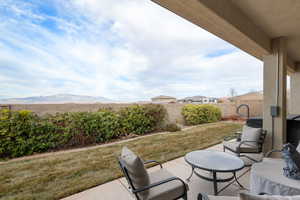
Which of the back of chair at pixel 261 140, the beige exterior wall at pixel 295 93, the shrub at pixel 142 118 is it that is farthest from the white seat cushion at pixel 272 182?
the beige exterior wall at pixel 295 93

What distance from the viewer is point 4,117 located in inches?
143

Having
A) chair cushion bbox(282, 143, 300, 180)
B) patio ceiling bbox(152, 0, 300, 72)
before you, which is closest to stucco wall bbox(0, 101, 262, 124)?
patio ceiling bbox(152, 0, 300, 72)

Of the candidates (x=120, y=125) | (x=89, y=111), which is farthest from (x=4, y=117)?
(x=120, y=125)

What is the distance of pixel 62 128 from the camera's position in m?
4.36

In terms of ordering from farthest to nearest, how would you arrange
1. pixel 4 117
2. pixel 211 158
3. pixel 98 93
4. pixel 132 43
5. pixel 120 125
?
1. pixel 98 93
2. pixel 132 43
3. pixel 120 125
4. pixel 4 117
5. pixel 211 158

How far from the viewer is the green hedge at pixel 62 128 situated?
12.1ft

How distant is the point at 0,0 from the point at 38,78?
229 centimetres

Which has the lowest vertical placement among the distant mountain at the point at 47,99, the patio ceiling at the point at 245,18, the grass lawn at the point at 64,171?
the grass lawn at the point at 64,171

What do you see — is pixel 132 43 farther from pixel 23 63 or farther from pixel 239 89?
pixel 239 89

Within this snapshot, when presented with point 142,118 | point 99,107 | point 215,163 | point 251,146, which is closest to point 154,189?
point 215,163

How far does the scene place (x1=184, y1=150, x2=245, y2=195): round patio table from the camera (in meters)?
2.06

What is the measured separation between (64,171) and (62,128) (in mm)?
1845

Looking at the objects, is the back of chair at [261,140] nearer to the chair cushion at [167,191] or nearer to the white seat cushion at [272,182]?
the white seat cushion at [272,182]

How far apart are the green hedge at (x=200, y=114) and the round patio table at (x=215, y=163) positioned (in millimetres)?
5879
